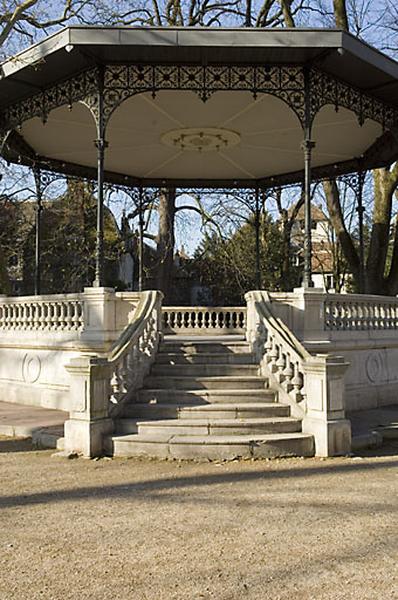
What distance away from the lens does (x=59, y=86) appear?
11.1 m

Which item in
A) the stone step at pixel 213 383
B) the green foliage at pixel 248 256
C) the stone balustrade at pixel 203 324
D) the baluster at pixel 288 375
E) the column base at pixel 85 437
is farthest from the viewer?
the green foliage at pixel 248 256

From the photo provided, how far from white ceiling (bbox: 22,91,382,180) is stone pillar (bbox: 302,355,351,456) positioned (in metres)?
6.00

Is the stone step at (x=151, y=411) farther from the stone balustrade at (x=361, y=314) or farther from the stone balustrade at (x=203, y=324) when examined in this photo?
the stone balustrade at (x=203, y=324)

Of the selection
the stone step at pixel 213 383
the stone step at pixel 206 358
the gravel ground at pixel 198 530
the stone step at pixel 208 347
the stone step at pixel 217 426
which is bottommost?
the gravel ground at pixel 198 530

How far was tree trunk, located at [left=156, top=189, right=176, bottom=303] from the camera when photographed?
75.0ft

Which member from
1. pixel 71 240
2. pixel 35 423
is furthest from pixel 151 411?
pixel 71 240

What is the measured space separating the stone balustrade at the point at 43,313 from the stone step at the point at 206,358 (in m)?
1.73

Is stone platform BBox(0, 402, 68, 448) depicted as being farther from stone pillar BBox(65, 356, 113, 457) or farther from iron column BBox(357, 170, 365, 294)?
iron column BBox(357, 170, 365, 294)

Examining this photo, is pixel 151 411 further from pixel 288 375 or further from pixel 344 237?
pixel 344 237

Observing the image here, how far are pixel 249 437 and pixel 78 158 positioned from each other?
11.0m

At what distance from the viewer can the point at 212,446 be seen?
7.48m

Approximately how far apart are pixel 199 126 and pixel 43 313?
18.4ft

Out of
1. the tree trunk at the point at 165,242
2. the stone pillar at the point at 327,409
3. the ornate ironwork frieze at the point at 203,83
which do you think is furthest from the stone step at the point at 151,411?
the tree trunk at the point at 165,242

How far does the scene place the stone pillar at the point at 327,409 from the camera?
773 cm
